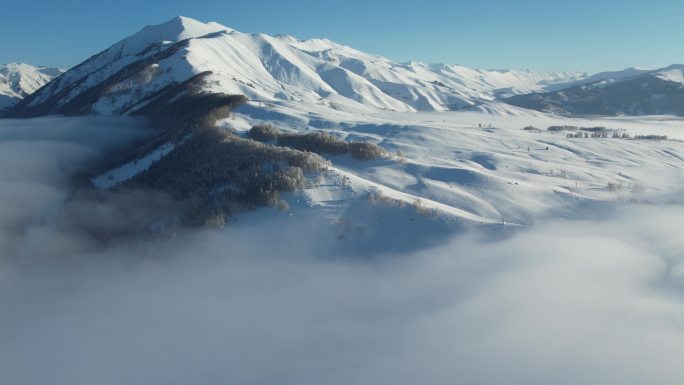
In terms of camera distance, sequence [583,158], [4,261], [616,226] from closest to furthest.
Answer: [616,226], [4,261], [583,158]

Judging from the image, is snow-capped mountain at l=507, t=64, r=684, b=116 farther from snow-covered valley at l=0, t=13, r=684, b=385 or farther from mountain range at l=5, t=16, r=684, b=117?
snow-covered valley at l=0, t=13, r=684, b=385

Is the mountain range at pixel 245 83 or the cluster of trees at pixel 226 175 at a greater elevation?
the mountain range at pixel 245 83

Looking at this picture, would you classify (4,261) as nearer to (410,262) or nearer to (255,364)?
(255,364)

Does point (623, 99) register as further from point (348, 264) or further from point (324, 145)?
point (348, 264)

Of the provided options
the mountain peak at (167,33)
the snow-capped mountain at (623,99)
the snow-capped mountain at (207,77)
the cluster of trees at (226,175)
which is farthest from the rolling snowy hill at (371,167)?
the snow-capped mountain at (623,99)

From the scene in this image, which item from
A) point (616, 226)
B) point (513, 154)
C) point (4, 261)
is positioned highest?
point (513, 154)

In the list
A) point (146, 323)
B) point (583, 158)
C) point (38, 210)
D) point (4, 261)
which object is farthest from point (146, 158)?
point (583, 158)

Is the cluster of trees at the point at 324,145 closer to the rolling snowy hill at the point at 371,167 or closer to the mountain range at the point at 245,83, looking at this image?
the rolling snowy hill at the point at 371,167
